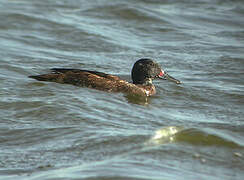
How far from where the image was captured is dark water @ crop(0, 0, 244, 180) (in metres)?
7.18

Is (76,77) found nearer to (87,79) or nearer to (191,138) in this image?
(87,79)

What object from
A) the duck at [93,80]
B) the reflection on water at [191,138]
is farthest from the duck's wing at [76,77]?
the reflection on water at [191,138]

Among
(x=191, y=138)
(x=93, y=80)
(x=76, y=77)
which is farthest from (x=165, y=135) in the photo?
(x=76, y=77)

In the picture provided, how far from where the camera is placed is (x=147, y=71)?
37.9ft

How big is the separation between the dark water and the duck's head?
0.95 feet

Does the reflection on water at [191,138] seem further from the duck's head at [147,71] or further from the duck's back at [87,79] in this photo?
the duck's head at [147,71]

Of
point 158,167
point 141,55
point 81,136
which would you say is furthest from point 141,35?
point 158,167

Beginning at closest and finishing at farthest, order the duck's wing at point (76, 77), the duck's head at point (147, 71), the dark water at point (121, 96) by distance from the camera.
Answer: the dark water at point (121, 96)
the duck's wing at point (76, 77)
the duck's head at point (147, 71)

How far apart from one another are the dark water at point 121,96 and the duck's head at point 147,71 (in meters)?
0.29

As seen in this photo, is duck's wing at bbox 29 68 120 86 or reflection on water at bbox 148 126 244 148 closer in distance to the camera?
reflection on water at bbox 148 126 244 148

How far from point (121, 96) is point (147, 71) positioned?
0.92 meters

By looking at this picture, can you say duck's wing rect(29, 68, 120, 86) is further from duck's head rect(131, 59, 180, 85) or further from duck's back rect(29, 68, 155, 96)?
duck's head rect(131, 59, 180, 85)

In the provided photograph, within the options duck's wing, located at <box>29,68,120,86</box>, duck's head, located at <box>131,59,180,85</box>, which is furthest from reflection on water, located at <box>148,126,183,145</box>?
duck's head, located at <box>131,59,180,85</box>

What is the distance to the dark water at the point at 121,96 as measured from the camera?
7.18 meters
